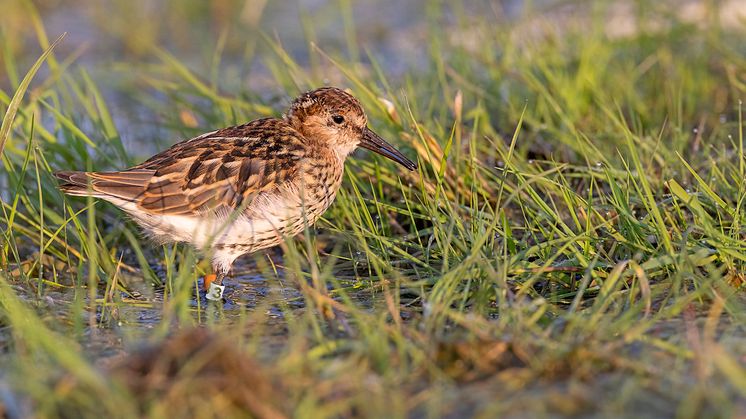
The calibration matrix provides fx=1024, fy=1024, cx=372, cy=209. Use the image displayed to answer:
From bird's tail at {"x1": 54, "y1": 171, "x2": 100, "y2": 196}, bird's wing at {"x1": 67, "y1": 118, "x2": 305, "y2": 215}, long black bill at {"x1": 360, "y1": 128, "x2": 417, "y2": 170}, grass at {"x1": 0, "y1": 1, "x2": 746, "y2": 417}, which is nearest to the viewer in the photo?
grass at {"x1": 0, "y1": 1, "x2": 746, "y2": 417}

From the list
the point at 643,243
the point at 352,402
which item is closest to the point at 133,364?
the point at 352,402

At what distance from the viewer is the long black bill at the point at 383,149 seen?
217 inches

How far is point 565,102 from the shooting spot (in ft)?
21.9

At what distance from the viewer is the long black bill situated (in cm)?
552

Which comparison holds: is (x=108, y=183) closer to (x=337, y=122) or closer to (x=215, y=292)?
(x=215, y=292)

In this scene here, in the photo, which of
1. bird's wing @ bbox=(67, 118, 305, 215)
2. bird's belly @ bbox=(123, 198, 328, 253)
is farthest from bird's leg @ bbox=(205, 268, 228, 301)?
bird's wing @ bbox=(67, 118, 305, 215)

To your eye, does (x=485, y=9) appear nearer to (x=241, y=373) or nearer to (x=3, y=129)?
(x=3, y=129)

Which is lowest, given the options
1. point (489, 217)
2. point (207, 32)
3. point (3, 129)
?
point (489, 217)

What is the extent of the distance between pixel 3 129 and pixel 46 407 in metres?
2.40

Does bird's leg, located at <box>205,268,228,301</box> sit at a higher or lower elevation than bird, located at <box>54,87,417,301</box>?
lower

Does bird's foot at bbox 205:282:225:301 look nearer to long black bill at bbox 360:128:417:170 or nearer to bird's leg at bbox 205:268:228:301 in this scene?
bird's leg at bbox 205:268:228:301

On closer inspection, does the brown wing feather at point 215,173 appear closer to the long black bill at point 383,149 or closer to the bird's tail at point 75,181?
the bird's tail at point 75,181

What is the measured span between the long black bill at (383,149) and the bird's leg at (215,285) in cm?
107

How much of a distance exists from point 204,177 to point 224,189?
0.39 feet
